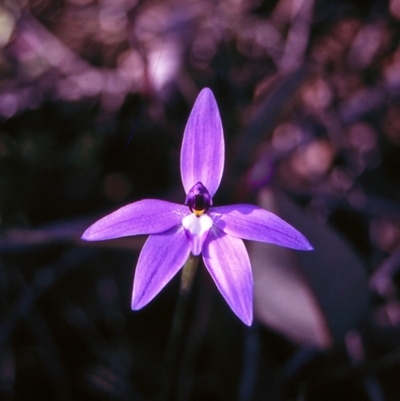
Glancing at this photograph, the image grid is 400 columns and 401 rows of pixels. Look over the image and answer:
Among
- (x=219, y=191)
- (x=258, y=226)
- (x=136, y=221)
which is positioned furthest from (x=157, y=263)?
(x=219, y=191)

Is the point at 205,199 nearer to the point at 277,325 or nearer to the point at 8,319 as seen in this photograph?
the point at 277,325

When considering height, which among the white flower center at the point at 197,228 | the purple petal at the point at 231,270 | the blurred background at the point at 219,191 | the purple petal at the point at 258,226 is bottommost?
the blurred background at the point at 219,191

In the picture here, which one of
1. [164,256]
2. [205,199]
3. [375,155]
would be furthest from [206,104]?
[375,155]

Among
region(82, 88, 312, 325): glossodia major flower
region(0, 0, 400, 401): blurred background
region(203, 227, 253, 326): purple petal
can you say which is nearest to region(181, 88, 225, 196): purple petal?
region(82, 88, 312, 325): glossodia major flower

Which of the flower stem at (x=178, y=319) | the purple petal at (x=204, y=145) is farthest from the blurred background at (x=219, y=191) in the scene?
the purple petal at (x=204, y=145)

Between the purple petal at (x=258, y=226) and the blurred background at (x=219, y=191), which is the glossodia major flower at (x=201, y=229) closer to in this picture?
the purple petal at (x=258, y=226)
